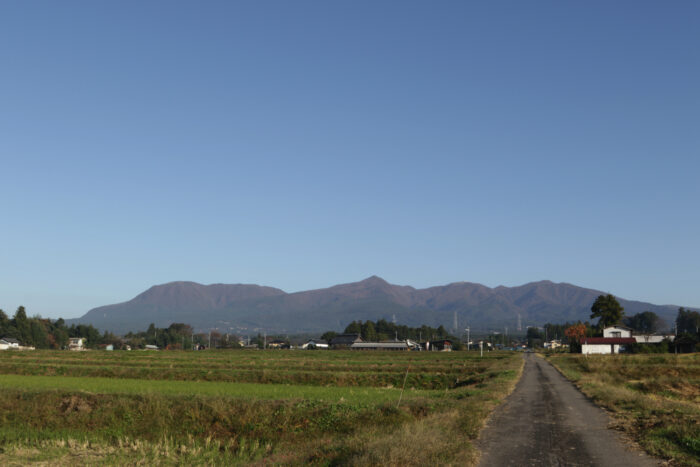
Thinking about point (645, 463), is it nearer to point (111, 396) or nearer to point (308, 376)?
point (111, 396)

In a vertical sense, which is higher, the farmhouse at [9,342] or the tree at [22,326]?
the tree at [22,326]

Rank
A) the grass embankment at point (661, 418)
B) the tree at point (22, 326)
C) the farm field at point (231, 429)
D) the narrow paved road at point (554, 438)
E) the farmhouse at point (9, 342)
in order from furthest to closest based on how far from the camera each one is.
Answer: the tree at point (22, 326) → the farmhouse at point (9, 342) → the grass embankment at point (661, 418) → the farm field at point (231, 429) → the narrow paved road at point (554, 438)

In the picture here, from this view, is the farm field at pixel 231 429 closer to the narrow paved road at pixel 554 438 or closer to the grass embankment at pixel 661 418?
the narrow paved road at pixel 554 438

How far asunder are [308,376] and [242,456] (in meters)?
34.2

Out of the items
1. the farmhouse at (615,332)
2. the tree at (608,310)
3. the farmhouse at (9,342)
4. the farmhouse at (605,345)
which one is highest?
the tree at (608,310)

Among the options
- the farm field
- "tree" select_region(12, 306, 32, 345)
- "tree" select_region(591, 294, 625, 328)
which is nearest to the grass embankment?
the farm field

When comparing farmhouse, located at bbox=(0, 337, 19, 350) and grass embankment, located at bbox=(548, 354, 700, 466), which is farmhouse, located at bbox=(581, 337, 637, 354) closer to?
grass embankment, located at bbox=(548, 354, 700, 466)

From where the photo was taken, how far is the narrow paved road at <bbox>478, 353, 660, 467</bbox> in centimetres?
1502

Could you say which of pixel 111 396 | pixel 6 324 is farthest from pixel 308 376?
Result: pixel 6 324

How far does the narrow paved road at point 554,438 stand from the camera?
591 inches

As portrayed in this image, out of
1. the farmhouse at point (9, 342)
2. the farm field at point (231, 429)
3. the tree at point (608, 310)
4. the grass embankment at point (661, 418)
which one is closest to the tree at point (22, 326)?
the farmhouse at point (9, 342)

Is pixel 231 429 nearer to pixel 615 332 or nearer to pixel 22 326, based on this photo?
pixel 615 332

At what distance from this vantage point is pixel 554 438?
1833 centimetres

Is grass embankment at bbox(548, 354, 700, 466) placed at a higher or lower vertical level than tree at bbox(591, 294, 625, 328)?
lower
